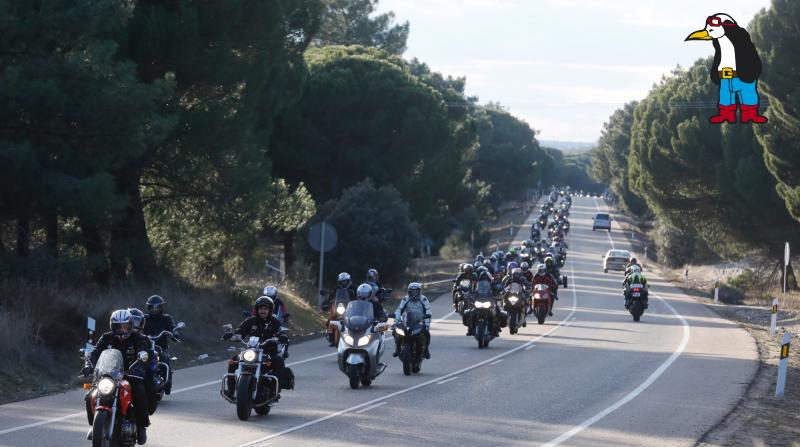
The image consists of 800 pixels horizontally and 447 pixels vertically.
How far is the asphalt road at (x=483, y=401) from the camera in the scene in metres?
13.0

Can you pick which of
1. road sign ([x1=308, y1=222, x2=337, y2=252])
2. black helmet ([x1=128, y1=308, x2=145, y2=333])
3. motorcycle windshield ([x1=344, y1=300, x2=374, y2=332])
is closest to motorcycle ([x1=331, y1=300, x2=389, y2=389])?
motorcycle windshield ([x1=344, y1=300, x2=374, y2=332])

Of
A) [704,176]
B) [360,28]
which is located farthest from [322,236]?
[360,28]

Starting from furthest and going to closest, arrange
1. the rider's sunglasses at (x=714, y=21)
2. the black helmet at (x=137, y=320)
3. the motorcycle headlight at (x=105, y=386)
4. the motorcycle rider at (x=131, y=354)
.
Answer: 1. the rider's sunglasses at (x=714, y=21)
2. the black helmet at (x=137, y=320)
3. the motorcycle rider at (x=131, y=354)
4. the motorcycle headlight at (x=105, y=386)

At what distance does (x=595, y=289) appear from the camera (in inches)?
2199

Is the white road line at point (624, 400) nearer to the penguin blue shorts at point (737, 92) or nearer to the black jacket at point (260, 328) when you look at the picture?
the black jacket at point (260, 328)

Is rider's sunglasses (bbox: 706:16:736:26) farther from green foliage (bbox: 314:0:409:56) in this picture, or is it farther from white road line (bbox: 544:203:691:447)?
green foliage (bbox: 314:0:409:56)

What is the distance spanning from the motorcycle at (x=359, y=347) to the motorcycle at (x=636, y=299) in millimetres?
19147

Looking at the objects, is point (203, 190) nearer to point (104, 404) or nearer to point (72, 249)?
point (72, 249)

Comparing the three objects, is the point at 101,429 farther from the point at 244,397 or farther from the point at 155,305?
the point at 155,305

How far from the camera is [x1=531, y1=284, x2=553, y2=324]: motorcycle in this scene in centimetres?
3331

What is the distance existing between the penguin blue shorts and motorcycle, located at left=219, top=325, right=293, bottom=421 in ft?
92.1

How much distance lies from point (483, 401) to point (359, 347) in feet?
6.72

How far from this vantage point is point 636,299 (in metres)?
35.3

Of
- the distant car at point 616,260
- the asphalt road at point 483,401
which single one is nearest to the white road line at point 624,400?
the asphalt road at point 483,401
